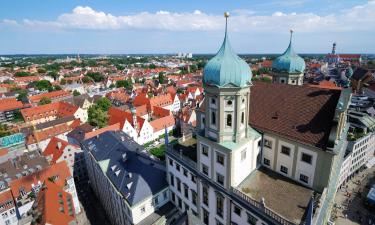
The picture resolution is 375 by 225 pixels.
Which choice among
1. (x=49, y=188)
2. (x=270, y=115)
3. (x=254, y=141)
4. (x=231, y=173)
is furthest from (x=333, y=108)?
(x=49, y=188)

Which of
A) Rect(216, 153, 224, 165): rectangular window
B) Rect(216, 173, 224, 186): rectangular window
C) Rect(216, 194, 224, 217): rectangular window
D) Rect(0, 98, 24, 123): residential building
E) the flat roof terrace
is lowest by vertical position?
Rect(0, 98, 24, 123): residential building

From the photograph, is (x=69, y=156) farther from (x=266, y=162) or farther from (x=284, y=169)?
(x=284, y=169)

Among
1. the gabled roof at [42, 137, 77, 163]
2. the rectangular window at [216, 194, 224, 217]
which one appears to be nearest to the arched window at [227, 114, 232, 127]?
the rectangular window at [216, 194, 224, 217]

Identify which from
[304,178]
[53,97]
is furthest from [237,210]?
[53,97]

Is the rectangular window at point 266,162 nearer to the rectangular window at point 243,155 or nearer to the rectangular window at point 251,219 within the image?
the rectangular window at point 243,155

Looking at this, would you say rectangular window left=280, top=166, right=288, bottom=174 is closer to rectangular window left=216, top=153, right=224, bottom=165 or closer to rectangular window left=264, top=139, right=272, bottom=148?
rectangular window left=264, top=139, right=272, bottom=148

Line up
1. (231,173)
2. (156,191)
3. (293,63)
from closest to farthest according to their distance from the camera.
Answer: (231,173) < (156,191) < (293,63)

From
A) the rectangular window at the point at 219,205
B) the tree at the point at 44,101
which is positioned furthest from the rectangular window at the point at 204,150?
the tree at the point at 44,101

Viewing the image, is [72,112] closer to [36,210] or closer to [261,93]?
[36,210]
